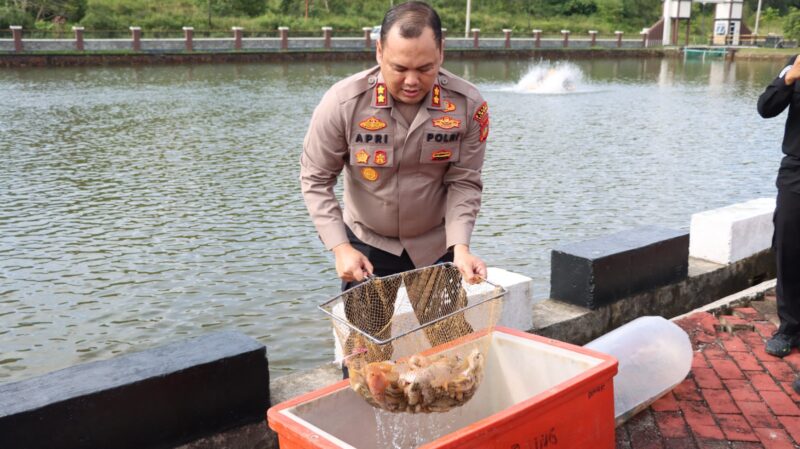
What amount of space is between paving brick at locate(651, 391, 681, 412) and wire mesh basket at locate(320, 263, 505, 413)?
1186mm

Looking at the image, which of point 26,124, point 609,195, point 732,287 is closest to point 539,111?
point 609,195

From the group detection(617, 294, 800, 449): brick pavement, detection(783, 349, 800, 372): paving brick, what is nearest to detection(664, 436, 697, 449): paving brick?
detection(617, 294, 800, 449): brick pavement

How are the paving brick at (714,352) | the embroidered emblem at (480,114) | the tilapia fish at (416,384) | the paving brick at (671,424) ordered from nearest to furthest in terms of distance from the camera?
1. the tilapia fish at (416,384)
2. the embroidered emblem at (480,114)
3. the paving brick at (671,424)
4. the paving brick at (714,352)

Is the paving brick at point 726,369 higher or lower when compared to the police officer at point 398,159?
lower

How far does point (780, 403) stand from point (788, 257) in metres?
0.85

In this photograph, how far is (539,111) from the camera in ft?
68.2

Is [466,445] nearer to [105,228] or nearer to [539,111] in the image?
[105,228]

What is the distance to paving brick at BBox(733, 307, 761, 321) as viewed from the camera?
17.1ft

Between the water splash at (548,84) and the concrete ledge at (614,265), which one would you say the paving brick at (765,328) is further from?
the water splash at (548,84)

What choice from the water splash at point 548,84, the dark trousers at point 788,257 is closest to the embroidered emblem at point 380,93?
the dark trousers at point 788,257

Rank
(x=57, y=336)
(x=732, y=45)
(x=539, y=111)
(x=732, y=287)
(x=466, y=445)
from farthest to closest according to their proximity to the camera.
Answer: (x=732, y=45), (x=539, y=111), (x=57, y=336), (x=732, y=287), (x=466, y=445)

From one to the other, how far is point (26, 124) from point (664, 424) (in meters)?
15.9

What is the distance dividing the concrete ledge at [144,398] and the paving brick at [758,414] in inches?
90.3

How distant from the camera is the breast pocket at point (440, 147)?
3.11m
